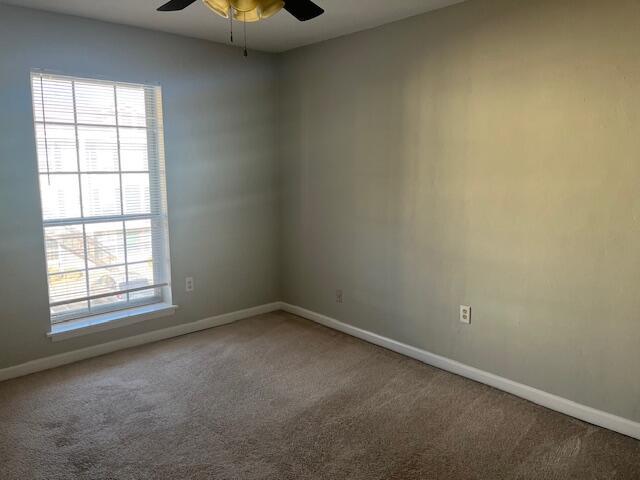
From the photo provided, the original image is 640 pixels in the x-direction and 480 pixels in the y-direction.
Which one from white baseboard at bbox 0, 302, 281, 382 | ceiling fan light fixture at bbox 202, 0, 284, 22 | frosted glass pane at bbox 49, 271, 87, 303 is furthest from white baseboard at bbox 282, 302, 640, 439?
ceiling fan light fixture at bbox 202, 0, 284, 22

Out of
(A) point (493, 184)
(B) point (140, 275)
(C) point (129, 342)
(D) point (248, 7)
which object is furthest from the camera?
(B) point (140, 275)

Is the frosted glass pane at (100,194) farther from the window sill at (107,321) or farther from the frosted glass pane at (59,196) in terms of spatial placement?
the window sill at (107,321)

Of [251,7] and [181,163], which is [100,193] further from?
[251,7]

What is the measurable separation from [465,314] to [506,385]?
495 millimetres

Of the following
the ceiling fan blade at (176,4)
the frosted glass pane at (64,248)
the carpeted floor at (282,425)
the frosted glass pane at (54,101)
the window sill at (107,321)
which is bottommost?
the carpeted floor at (282,425)

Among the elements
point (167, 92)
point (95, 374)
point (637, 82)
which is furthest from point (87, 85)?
point (637, 82)

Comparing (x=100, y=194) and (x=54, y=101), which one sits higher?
(x=54, y=101)

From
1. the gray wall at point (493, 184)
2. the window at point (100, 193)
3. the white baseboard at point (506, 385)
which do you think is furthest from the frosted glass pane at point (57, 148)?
the white baseboard at point (506, 385)

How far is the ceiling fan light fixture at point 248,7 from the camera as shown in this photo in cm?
189

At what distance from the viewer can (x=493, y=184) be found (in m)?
2.99

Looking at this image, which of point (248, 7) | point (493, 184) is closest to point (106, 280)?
point (248, 7)

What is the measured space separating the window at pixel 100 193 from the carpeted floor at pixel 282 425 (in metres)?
0.54

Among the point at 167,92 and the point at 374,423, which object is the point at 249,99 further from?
the point at 374,423

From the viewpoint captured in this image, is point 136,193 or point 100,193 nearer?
point 100,193
